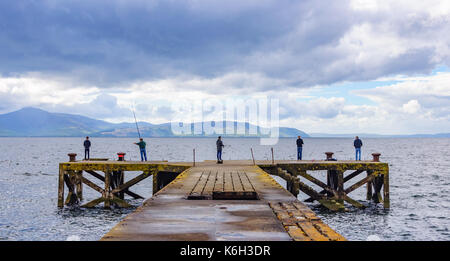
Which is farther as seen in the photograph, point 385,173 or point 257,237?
point 385,173

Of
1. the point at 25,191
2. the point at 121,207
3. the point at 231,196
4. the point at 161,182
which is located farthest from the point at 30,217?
the point at 231,196

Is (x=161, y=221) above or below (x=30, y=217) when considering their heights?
above

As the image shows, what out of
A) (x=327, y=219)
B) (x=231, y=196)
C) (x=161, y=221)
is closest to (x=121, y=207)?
(x=327, y=219)

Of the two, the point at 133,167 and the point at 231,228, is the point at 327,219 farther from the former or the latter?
the point at 231,228

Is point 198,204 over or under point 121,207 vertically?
over

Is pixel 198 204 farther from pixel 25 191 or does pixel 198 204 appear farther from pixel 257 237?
pixel 25 191
